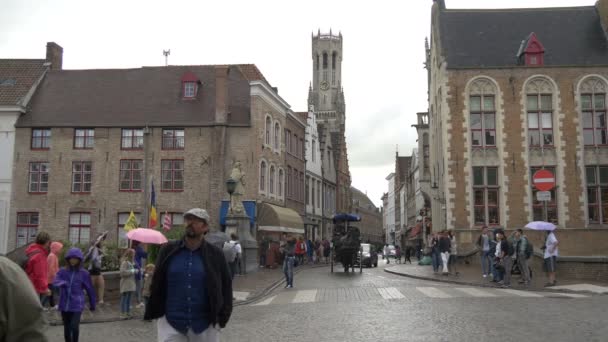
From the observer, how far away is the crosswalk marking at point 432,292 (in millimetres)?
14333

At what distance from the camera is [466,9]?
33.4 m

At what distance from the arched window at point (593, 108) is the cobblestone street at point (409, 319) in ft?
55.4

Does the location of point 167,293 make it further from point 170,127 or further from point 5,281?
point 170,127

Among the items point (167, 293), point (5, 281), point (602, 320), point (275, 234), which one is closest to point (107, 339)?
point (167, 293)

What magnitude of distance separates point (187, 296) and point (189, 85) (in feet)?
105

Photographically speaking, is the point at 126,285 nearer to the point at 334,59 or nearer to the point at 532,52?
the point at 532,52

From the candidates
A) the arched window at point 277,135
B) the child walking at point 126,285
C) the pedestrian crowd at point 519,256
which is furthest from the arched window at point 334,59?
the child walking at point 126,285

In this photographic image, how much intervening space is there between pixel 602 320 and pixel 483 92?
835 inches

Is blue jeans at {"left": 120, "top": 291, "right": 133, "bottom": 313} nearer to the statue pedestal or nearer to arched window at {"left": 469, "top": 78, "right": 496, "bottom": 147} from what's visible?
the statue pedestal

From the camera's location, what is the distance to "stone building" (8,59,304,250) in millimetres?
33438

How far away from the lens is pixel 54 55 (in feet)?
127

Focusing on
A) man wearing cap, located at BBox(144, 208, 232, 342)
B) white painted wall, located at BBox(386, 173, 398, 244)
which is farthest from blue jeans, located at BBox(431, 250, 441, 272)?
white painted wall, located at BBox(386, 173, 398, 244)

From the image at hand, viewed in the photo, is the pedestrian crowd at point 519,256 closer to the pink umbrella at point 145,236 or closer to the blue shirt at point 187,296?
the pink umbrella at point 145,236

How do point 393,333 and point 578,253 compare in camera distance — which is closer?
point 393,333
